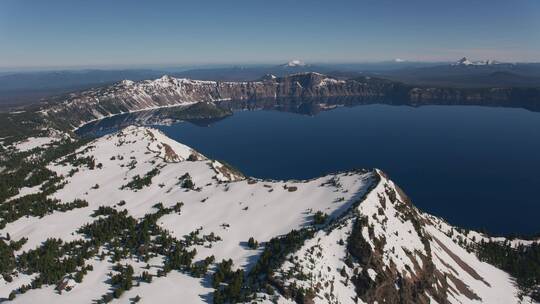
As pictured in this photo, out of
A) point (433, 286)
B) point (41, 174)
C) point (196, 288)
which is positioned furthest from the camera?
point (41, 174)

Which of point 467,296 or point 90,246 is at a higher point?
point 90,246

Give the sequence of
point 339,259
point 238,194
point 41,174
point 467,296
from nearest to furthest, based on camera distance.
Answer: point 339,259 → point 467,296 → point 238,194 → point 41,174

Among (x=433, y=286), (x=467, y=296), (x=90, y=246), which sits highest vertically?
(x=90, y=246)

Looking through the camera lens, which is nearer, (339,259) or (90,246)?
(339,259)

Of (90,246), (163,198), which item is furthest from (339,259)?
(163,198)

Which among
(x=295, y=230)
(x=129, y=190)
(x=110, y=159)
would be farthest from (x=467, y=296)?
(x=110, y=159)

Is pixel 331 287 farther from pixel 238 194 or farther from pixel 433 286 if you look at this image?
pixel 238 194
